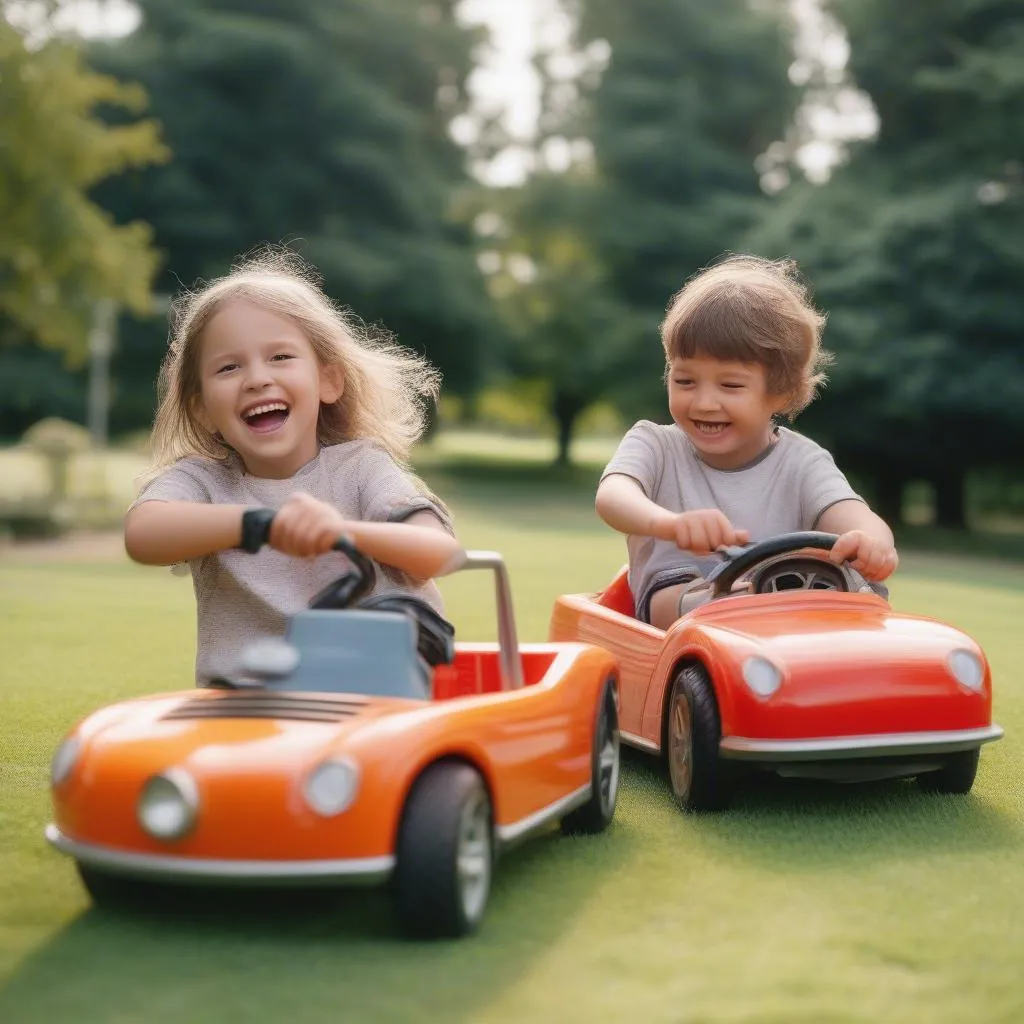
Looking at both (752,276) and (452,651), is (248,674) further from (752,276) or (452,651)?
(752,276)

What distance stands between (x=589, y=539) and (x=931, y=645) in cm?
1351

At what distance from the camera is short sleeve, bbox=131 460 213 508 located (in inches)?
135

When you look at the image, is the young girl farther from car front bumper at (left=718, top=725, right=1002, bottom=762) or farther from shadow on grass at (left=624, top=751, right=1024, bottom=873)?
shadow on grass at (left=624, top=751, right=1024, bottom=873)

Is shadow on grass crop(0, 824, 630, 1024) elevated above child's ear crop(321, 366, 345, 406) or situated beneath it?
situated beneath

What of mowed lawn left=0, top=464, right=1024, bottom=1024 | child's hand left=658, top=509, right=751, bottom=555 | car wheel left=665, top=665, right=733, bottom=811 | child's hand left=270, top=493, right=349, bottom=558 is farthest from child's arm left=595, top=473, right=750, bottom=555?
child's hand left=270, top=493, right=349, bottom=558

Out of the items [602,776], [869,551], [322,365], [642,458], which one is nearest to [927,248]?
[642,458]

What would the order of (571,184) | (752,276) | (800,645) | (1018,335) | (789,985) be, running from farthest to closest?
1. (571,184)
2. (1018,335)
3. (752,276)
4. (800,645)
5. (789,985)

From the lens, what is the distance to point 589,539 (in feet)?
56.9

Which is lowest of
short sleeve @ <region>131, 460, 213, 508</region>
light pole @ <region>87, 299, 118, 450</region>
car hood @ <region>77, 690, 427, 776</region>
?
car hood @ <region>77, 690, 427, 776</region>

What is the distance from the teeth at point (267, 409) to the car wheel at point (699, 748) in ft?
4.26

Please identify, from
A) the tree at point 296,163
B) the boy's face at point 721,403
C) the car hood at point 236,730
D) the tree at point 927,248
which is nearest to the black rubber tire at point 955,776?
the boy's face at point 721,403

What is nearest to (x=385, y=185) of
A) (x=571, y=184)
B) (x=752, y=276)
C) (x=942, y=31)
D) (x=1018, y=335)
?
(x=571, y=184)

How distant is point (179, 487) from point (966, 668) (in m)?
2.10

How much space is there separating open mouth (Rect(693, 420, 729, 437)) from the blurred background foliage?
12.8 meters
